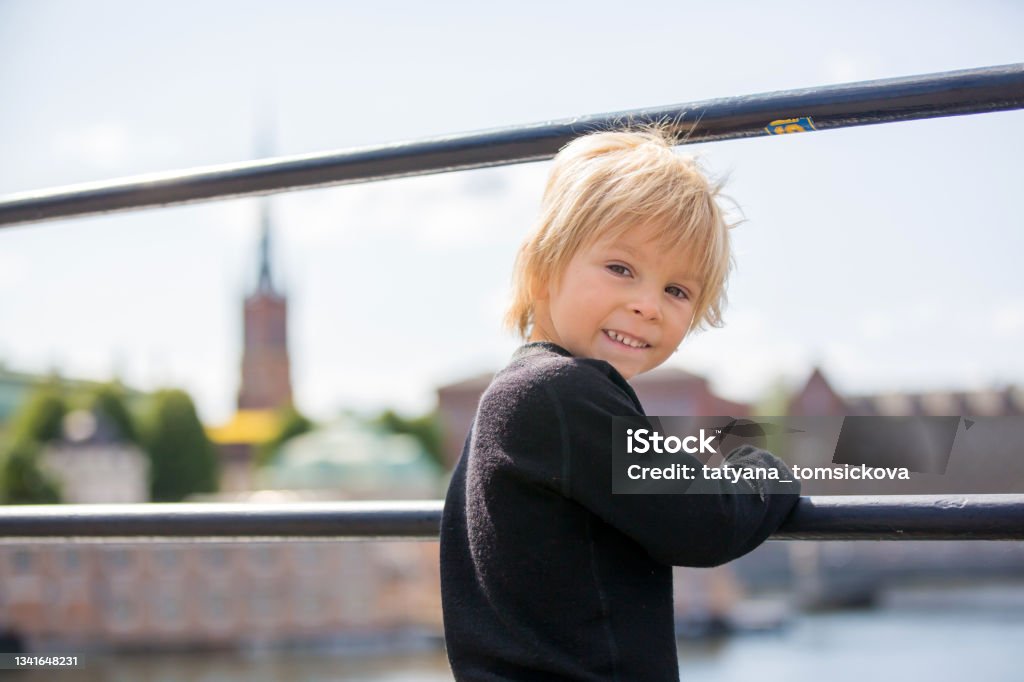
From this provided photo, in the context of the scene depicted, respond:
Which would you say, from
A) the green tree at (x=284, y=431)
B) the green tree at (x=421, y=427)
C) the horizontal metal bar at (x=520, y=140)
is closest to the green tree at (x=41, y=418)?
the green tree at (x=284, y=431)

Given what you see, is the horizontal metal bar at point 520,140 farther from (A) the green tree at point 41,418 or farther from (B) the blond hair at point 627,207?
(A) the green tree at point 41,418

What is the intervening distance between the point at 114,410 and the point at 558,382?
31.7m

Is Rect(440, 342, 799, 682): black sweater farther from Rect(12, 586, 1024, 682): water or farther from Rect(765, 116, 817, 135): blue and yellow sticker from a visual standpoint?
Rect(12, 586, 1024, 682): water

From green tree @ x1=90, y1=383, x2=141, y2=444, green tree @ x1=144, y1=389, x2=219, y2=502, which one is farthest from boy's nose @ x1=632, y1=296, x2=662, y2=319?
green tree @ x1=90, y1=383, x2=141, y2=444

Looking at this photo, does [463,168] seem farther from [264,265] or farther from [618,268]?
[264,265]

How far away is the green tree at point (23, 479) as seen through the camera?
84.6 ft

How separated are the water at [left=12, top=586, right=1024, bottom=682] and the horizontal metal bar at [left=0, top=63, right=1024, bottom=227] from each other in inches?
824

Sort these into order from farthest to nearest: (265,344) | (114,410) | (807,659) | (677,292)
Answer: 1. (265,344)
2. (114,410)
3. (807,659)
4. (677,292)

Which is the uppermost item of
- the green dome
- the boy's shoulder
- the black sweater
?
the boy's shoulder

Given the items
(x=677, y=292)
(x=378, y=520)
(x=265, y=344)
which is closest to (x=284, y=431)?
(x=265, y=344)

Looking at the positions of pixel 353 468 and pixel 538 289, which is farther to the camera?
pixel 353 468

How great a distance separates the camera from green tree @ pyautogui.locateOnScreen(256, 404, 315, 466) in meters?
36.7

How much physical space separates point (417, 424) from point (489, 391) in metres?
37.8

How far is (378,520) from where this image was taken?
2.86 ft
